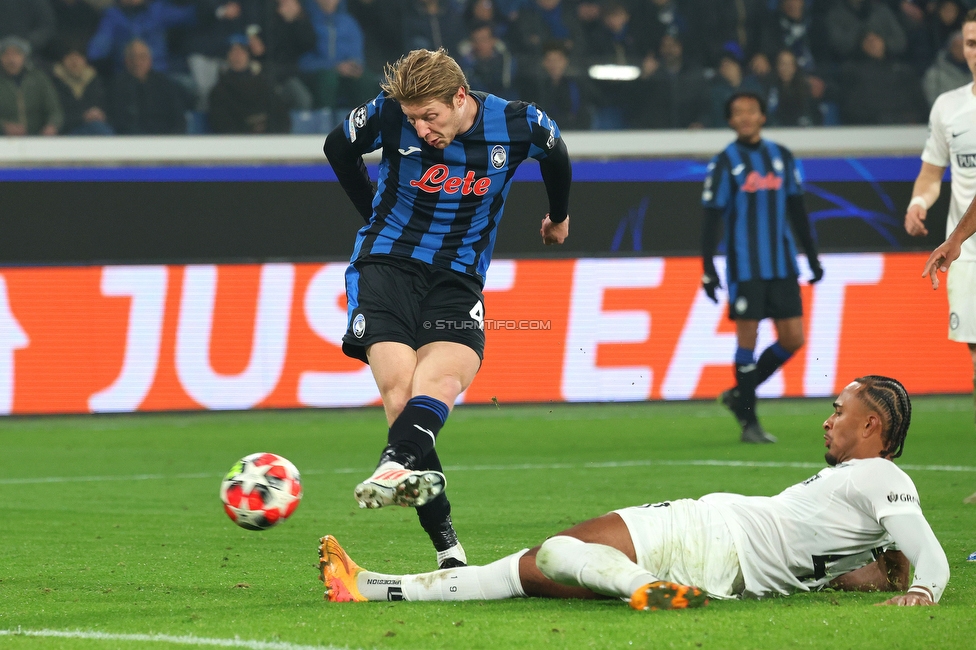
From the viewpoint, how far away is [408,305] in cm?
436

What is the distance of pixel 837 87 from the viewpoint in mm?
14086

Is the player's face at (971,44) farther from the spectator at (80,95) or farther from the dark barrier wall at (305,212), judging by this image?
the spectator at (80,95)

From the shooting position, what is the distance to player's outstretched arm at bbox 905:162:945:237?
592 cm

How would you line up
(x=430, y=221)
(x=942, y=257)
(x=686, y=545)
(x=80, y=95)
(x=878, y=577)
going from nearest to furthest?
1. (x=686, y=545)
2. (x=878, y=577)
3. (x=430, y=221)
4. (x=942, y=257)
5. (x=80, y=95)

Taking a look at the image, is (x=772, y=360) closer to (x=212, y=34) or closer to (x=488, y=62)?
(x=488, y=62)

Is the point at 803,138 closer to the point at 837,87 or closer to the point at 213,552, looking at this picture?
the point at 837,87

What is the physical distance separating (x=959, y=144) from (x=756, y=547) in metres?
3.20

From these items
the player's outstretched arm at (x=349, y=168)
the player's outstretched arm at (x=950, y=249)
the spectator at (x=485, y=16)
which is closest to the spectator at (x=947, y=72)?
the spectator at (x=485, y=16)

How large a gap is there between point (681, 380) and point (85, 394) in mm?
5172

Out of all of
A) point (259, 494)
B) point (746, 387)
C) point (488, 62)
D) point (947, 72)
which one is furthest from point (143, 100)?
point (259, 494)

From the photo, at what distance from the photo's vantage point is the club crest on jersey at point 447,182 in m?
4.41

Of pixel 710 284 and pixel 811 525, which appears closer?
pixel 811 525

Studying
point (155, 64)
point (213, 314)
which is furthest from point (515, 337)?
point (155, 64)

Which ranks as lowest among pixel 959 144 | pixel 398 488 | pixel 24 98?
pixel 398 488
